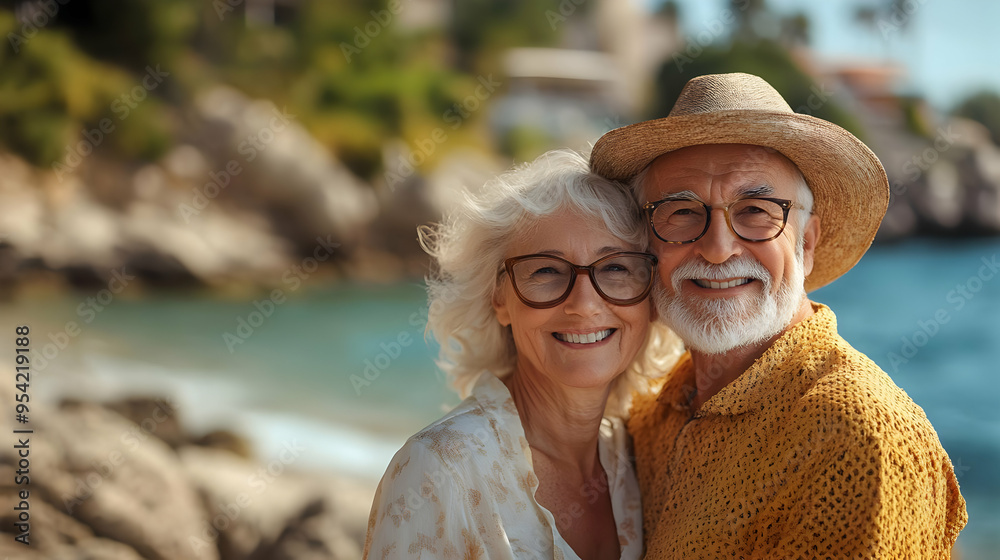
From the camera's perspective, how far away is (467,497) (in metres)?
2.06

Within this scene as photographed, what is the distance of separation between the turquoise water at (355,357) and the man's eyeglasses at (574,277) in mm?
9351

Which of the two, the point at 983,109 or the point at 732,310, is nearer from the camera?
the point at 732,310

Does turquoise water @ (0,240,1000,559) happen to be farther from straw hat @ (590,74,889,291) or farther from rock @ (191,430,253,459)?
straw hat @ (590,74,889,291)

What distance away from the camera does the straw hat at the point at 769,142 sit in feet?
7.11

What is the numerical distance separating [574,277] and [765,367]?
586mm

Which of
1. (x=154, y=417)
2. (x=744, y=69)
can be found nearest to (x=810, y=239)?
(x=154, y=417)

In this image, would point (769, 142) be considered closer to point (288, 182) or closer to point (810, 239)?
point (810, 239)

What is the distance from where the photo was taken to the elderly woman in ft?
6.72

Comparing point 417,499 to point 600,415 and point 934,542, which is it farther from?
point 934,542

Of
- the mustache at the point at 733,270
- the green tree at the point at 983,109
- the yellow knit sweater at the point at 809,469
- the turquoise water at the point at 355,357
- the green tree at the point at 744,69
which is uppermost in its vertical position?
the green tree at the point at 744,69

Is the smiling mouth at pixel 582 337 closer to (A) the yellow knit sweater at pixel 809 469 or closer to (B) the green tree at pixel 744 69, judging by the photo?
(A) the yellow knit sweater at pixel 809 469

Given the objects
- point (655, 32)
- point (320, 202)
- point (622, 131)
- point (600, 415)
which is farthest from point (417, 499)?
point (655, 32)

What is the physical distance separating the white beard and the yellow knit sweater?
0.22 ft

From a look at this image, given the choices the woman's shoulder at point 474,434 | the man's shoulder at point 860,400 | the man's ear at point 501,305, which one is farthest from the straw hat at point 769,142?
the woman's shoulder at point 474,434
